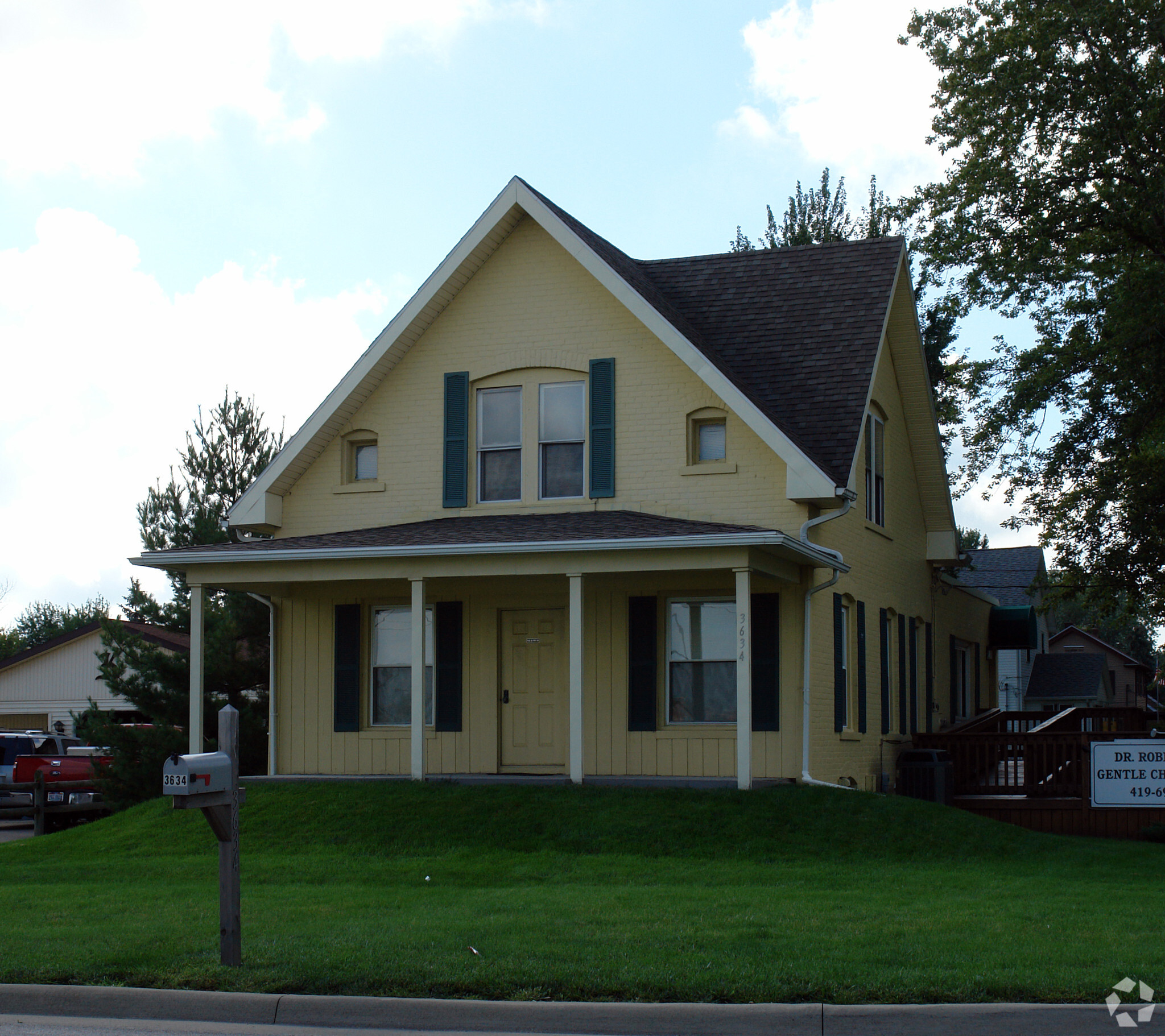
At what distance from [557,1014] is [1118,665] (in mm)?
80899

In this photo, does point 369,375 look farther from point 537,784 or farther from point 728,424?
point 537,784

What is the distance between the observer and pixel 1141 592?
2692 centimetres

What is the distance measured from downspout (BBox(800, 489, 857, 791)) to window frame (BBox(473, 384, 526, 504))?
4053 millimetres

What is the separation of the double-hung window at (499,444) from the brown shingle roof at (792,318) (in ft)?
7.81

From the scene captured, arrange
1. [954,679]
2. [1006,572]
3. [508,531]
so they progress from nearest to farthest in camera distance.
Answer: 1. [508,531]
2. [954,679]
3. [1006,572]

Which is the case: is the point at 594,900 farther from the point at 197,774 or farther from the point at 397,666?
the point at 397,666

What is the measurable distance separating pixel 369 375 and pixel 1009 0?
12.9m

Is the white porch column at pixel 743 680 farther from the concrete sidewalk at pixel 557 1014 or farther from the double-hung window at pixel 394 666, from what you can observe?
the concrete sidewalk at pixel 557 1014

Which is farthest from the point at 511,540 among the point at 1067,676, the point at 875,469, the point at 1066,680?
the point at 1067,676

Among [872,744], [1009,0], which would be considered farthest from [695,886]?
[1009,0]

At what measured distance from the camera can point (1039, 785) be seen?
1802 centimetres

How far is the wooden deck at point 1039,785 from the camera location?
17.4 metres

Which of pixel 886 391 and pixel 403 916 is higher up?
pixel 886 391

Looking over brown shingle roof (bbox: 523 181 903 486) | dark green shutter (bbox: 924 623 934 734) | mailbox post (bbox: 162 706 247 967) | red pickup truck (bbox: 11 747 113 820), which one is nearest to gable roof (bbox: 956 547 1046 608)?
dark green shutter (bbox: 924 623 934 734)
